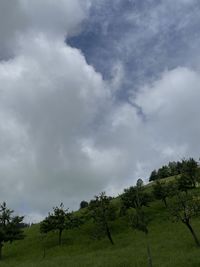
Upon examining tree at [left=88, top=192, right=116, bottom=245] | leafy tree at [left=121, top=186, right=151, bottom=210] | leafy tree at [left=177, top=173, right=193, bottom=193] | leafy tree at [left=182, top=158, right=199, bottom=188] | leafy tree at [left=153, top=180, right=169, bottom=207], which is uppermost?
leafy tree at [left=182, top=158, right=199, bottom=188]

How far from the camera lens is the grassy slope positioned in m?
66.0

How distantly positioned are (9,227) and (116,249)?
29.5 meters

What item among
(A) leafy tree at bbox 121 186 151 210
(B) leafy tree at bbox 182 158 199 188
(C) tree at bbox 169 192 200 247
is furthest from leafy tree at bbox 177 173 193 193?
(C) tree at bbox 169 192 200 247

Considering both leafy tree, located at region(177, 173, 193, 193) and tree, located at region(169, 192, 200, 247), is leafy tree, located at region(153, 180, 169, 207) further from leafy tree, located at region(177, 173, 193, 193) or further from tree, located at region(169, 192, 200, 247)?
tree, located at region(169, 192, 200, 247)

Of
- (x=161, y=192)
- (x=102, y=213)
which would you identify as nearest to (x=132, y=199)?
(x=161, y=192)

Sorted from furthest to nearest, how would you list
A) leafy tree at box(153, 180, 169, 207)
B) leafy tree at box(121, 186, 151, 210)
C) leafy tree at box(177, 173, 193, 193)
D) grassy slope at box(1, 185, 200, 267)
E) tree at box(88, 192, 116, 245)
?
leafy tree at box(177, 173, 193, 193) < leafy tree at box(153, 180, 169, 207) < leafy tree at box(121, 186, 151, 210) < tree at box(88, 192, 116, 245) < grassy slope at box(1, 185, 200, 267)

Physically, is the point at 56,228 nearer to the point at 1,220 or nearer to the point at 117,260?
the point at 1,220

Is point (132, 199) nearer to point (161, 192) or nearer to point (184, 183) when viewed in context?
point (161, 192)

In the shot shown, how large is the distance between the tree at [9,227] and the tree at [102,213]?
55.4 ft

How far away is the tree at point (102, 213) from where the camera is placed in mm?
93500

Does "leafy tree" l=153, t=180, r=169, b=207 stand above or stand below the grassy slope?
above

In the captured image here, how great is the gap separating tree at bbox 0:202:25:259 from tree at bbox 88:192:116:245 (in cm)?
1689

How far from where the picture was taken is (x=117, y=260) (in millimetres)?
67500

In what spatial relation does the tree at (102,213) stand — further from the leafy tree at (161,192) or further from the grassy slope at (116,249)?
the leafy tree at (161,192)
